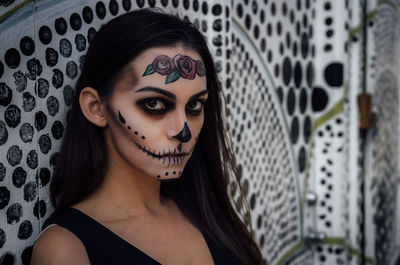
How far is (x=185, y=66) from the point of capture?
1.28m

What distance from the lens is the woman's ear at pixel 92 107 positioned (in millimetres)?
1288

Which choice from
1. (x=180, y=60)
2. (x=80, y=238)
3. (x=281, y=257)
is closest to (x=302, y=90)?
(x=281, y=257)

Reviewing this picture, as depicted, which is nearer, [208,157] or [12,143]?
[12,143]

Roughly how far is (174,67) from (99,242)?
1.59 feet

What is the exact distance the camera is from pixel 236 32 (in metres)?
2.24

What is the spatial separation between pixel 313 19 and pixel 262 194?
1.17 meters

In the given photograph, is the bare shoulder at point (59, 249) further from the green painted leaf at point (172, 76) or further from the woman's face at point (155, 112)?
the green painted leaf at point (172, 76)

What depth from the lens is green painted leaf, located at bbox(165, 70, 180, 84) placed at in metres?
1.25

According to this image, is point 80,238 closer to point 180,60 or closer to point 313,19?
point 180,60

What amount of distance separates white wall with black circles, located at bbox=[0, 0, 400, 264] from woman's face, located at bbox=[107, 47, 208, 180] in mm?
244

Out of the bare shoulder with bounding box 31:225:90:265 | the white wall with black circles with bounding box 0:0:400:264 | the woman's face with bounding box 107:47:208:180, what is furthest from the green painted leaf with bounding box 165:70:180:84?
the bare shoulder with bounding box 31:225:90:265

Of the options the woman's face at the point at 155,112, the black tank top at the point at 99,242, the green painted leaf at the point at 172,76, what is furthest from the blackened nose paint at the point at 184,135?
the black tank top at the point at 99,242

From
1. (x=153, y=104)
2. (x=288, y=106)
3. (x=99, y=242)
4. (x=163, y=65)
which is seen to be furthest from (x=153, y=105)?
(x=288, y=106)

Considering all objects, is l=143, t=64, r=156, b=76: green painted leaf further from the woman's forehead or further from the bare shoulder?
the bare shoulder
